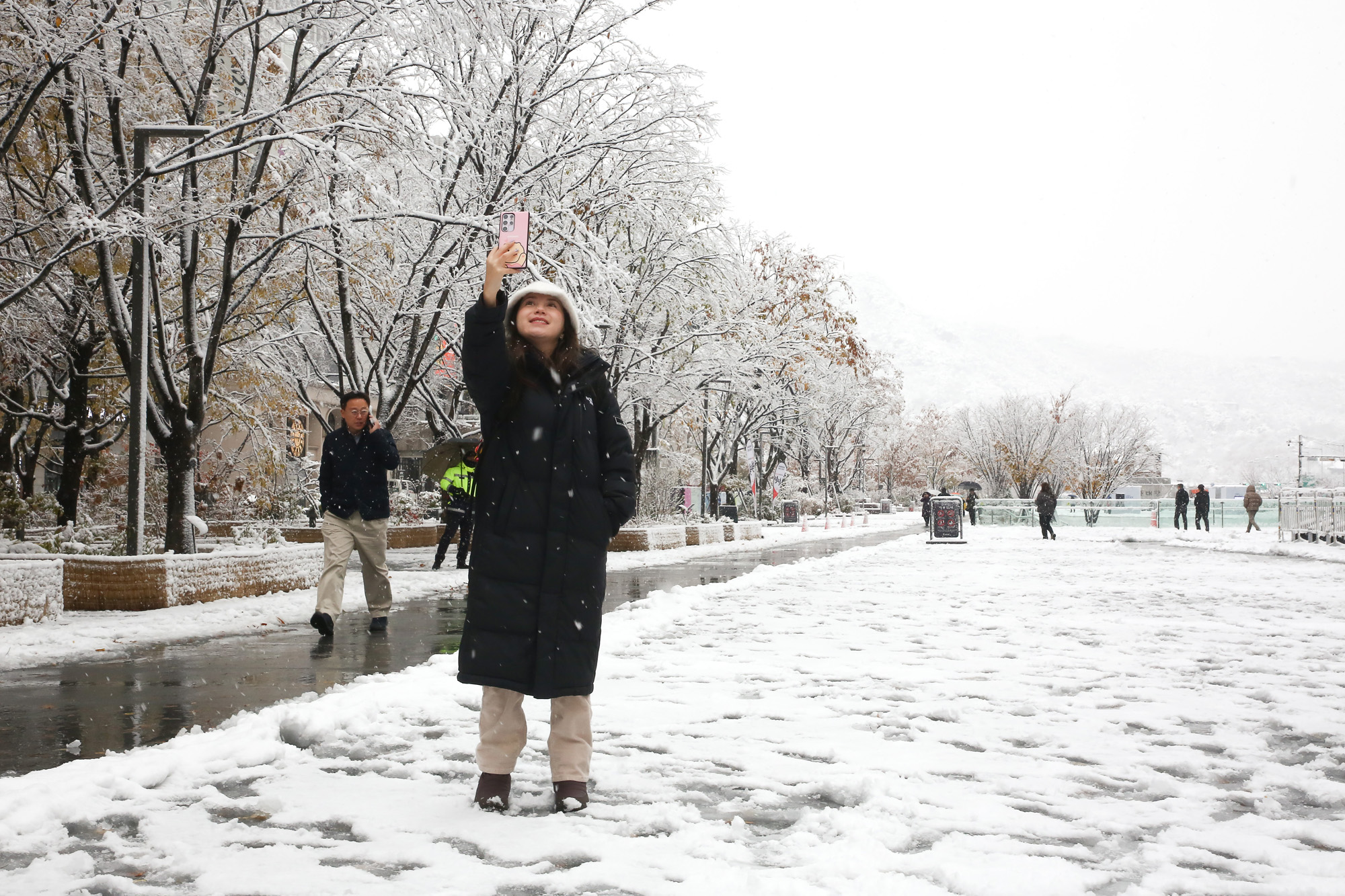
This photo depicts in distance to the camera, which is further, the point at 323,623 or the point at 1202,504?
the point at 1202,504

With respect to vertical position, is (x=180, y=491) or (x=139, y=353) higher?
(x=139, y=353)

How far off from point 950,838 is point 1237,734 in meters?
2.65

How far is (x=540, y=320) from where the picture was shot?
167 inches

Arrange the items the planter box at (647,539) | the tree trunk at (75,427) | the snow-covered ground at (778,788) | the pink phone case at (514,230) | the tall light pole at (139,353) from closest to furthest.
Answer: the snow-covered ground at (778,788) → the pink phone case at (514,230) → the tall light pole at (139,353) → the tree trunk at (75,427) → the planter box at (647,539)

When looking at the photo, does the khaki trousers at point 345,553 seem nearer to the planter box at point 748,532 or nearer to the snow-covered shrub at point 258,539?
the snow-covered shrub at point 258,539

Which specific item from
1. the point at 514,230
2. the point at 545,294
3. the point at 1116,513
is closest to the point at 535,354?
the point at 545,294

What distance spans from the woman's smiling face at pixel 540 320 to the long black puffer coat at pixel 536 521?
8 cm

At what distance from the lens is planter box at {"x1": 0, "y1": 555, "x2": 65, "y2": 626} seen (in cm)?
980

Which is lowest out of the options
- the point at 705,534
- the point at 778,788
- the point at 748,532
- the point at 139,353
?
the point at 748,532

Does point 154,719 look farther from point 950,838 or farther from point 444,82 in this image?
point 444,82

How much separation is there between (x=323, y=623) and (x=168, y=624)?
2068mm

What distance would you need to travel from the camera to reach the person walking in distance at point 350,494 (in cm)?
938

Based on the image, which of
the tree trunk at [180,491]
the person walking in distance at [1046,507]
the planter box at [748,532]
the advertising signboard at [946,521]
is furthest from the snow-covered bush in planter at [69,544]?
the person walking in distance at [1046,507]

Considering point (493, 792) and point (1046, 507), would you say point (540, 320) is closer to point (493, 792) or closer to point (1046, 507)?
point (493, 792)
